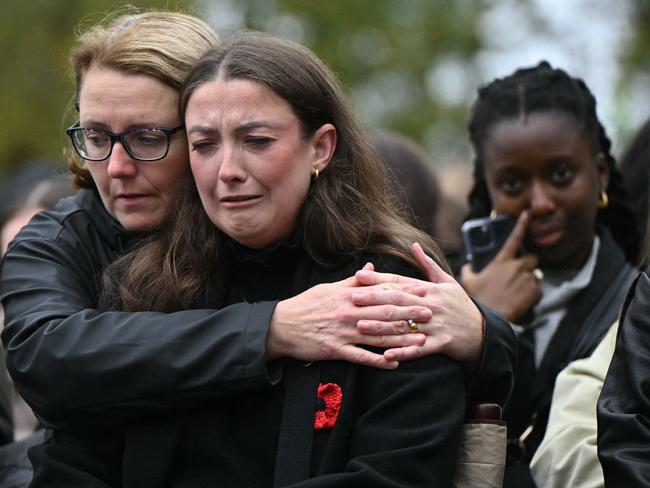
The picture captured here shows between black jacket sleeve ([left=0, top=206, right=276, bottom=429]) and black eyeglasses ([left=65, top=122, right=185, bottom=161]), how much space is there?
0.56m

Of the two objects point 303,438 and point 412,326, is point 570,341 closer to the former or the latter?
point 412,326

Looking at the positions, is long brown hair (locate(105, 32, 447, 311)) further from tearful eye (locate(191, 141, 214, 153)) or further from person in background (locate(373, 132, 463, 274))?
person in background (locate(373, 132, 463, 274))

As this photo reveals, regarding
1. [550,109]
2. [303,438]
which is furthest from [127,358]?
[550,109]

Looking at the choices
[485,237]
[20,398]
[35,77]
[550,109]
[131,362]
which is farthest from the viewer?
[35,77]

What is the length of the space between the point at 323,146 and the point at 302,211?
0.21m

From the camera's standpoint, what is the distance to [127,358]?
11.0 feet

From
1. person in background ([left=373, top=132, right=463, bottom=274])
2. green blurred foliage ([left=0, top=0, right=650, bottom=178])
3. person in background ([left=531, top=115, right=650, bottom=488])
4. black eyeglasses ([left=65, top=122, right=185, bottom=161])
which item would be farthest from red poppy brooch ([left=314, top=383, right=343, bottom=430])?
green blurred foliage ([left=0, top=0, right=650, bottom=178])

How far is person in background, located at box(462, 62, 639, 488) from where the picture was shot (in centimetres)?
454

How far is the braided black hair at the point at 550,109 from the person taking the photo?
4926 millimetres

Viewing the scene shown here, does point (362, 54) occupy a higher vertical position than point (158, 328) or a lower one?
higher

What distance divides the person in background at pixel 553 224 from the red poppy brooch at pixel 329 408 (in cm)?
123

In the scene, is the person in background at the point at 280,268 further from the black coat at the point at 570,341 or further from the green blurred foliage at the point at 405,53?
the green blurred foliage at the point at 405,53

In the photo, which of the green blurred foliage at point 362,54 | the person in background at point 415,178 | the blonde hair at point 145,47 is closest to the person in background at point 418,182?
the person in background at point 415,178

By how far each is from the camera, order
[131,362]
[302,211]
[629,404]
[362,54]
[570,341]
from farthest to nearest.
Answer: [362,54] → [570,341] → [302,211] → [131,362] → [629,404]
